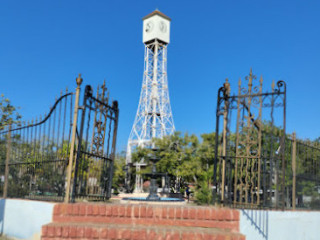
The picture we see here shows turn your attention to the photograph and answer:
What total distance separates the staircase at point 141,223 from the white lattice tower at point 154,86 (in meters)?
44.1

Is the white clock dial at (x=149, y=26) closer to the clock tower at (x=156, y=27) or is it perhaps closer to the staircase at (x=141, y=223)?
the clock tower at (x=156, y=27)

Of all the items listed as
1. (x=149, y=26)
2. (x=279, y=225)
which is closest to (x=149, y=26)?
(x=149, y=26)

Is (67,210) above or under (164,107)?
under

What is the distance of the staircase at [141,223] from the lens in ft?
18.0

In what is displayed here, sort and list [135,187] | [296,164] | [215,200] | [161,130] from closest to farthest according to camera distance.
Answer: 1. [215,200]
2. [296,164]
3. [135,187]
4. [161,130]

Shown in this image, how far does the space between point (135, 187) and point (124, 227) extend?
117 feet

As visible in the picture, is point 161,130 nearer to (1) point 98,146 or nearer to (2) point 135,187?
(2) point 135,187

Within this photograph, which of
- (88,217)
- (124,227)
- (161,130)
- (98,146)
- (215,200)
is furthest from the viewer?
(161,130)

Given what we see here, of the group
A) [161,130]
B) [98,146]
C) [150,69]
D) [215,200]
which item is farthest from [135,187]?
[215,200]

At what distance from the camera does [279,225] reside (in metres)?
6.68

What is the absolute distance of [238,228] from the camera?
5863mm

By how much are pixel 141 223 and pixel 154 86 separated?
45526 mm

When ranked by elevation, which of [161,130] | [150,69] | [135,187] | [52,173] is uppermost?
[150,69]

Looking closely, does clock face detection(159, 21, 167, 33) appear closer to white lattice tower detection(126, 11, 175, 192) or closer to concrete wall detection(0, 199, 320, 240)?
white lattice tower detection(126, 11, 175, 192)
